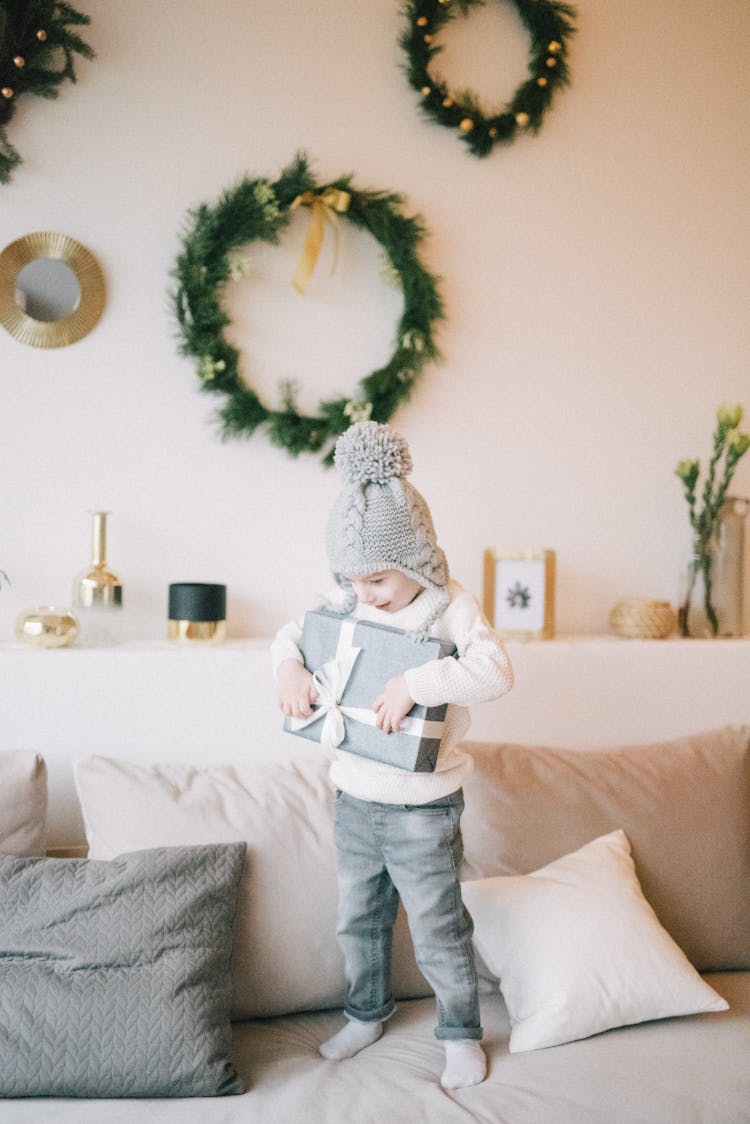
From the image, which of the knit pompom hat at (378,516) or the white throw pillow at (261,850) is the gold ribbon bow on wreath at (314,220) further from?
the white throw pillow at (261,850)

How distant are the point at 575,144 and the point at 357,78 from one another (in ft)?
1.83

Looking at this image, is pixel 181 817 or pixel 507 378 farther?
pixel 507 378

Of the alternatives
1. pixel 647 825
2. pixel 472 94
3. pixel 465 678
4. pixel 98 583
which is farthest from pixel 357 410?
pixel 647 825

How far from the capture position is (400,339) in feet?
7.33

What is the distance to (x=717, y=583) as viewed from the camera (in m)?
2.35

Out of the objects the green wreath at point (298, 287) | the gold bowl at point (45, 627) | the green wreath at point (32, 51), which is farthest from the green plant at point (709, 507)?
the green wreath at point (32, 51)

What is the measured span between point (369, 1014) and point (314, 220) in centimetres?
165

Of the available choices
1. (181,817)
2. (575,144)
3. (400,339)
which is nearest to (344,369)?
(400,339)

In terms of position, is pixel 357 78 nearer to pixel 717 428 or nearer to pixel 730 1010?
pixel 717 428

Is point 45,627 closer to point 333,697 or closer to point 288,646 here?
point 288,646

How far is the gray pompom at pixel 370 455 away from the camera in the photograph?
153 cm

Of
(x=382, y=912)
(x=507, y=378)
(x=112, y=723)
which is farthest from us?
(x=507, y=378)

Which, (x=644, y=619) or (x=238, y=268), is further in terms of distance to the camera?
(x=644, y=619)

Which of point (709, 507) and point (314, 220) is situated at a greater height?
point (314, 220)
